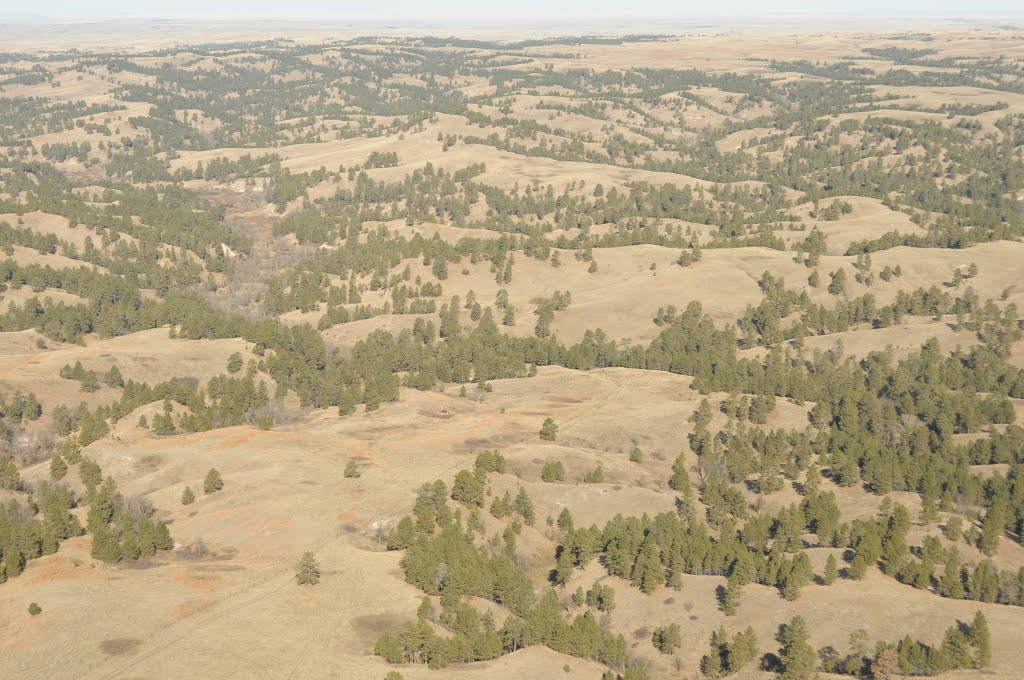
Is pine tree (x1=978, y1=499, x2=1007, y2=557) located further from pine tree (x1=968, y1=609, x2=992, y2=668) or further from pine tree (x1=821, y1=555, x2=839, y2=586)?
pine tree (x1=968, y1=609, x2=992, y2=668)

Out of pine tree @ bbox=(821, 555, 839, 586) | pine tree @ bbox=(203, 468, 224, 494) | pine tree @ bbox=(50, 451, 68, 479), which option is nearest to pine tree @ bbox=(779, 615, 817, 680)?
pine tree @ bbox=(821, 555, 839, 586)

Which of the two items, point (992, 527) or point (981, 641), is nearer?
point (981, 641)

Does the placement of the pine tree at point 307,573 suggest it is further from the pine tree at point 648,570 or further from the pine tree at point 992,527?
the pine tree at point 992,527

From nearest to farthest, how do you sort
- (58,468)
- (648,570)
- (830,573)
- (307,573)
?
(307,573) → (830,573) → (648,570) → (58,468)

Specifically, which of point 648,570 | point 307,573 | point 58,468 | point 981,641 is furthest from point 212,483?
point 981,641

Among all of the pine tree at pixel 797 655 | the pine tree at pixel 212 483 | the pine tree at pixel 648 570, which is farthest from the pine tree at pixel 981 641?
the pine tree at pixel 212 483

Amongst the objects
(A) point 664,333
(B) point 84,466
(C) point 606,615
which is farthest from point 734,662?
(A) point 664,333

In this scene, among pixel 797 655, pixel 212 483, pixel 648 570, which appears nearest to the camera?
pixel 797 655

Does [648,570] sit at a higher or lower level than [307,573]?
lower

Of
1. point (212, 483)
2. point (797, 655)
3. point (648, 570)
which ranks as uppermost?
point (797, 655)

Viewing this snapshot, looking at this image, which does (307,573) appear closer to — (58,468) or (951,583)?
(58,468)
